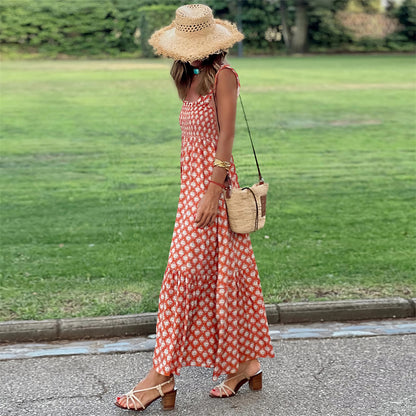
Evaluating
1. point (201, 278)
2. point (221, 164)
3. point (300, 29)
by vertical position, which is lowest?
point (300, 29)

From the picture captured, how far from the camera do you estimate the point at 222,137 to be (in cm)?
421

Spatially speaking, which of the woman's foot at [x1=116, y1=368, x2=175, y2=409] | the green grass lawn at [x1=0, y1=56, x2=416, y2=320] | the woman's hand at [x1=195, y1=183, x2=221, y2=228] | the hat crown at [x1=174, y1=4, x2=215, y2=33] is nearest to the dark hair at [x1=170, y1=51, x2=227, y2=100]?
the hat crown at [x1=174, y1=4, x2=215, y2=33]

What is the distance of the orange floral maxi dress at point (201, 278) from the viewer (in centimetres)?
433

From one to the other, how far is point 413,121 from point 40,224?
1036 cm

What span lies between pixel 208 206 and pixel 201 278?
39 centimetres

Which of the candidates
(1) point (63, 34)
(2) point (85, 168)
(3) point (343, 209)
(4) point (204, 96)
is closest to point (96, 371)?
(4) point (204, 96)

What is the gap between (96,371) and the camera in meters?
4.95

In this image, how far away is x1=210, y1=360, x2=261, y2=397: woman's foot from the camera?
4.55 m

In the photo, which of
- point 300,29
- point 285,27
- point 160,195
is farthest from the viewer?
point 285,27

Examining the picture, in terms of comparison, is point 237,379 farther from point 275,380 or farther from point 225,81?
point 225,81

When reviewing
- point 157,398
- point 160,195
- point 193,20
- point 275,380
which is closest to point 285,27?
point 160,195

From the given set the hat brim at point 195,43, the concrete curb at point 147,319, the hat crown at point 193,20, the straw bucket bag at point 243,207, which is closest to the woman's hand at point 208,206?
the straw bucket bag at point 243,207

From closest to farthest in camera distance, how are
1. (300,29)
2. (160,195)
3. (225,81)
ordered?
(225,81) → (160,195) → (300,29)

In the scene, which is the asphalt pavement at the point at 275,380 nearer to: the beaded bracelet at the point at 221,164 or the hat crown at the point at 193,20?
the beaded bracelet at the point at 221,164
